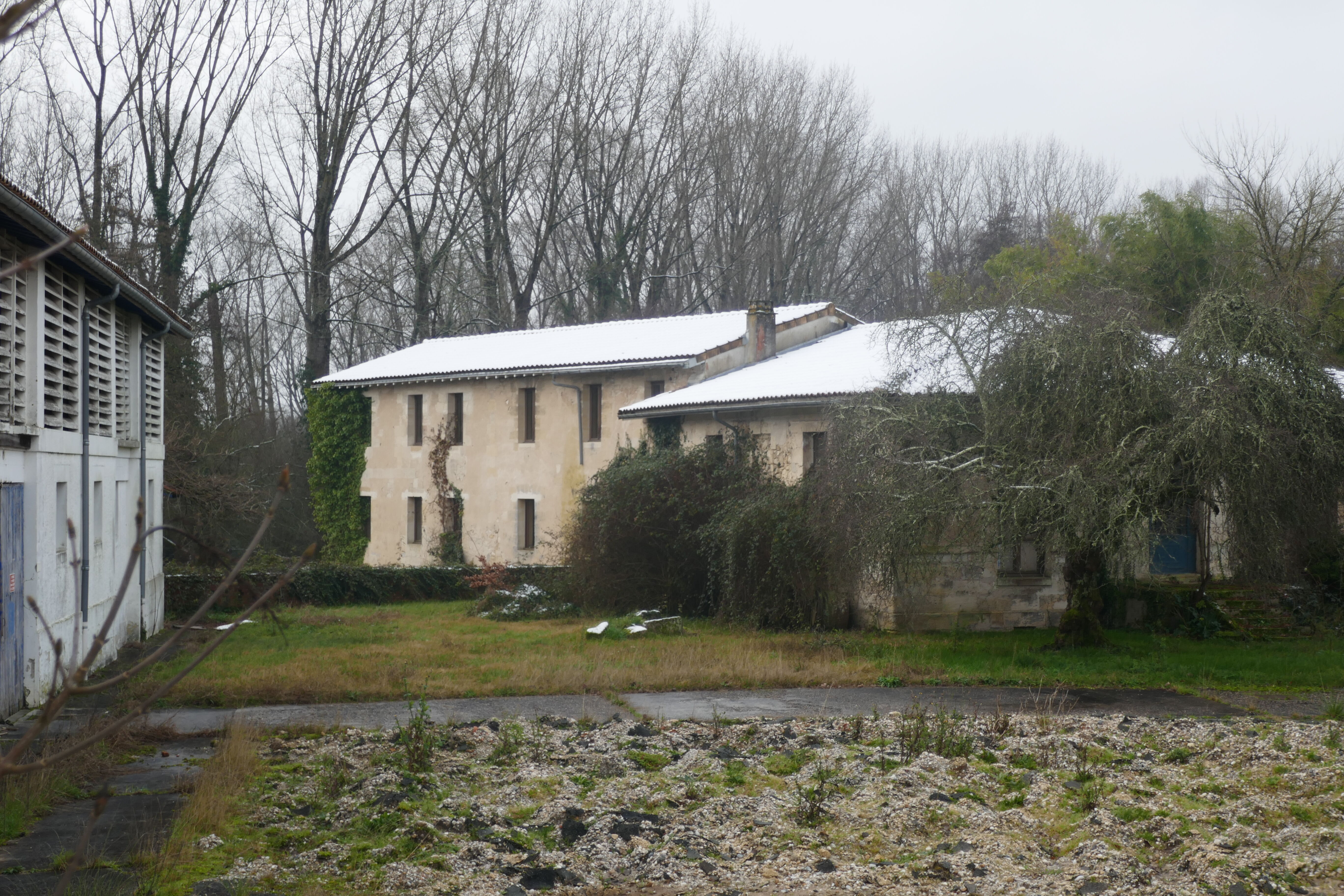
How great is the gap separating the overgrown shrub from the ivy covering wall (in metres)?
11.7

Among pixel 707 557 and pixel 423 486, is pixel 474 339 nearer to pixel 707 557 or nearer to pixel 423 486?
pixel 423 486

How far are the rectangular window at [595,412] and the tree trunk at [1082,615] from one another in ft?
46.8

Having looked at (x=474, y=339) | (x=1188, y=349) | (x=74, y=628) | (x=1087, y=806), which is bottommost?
(x=1087, y=806)

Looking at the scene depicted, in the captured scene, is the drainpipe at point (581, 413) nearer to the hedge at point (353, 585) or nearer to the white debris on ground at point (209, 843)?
the hedge at point (353, 585)

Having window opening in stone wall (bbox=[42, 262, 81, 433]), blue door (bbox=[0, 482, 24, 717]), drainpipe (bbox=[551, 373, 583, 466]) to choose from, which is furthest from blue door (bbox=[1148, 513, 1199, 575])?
blue door (bbox=[0, 482, 24, 717])

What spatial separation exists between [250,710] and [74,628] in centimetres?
207

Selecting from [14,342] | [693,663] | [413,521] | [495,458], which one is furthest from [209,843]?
[413,521]

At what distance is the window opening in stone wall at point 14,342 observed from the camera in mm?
10984

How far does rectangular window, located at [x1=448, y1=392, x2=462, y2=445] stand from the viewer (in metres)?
31.9

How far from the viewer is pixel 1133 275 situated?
2956 cm

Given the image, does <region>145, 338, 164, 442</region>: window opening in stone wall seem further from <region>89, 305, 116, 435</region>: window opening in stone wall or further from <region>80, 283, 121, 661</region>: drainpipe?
<region>80, 283, 121, 661</region>: drainpipe

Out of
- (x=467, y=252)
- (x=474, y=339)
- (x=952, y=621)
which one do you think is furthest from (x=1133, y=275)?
(x=467, y=252)

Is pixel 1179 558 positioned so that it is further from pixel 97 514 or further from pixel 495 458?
pixel 97 514

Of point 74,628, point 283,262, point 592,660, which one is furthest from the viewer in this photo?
point 283,262
